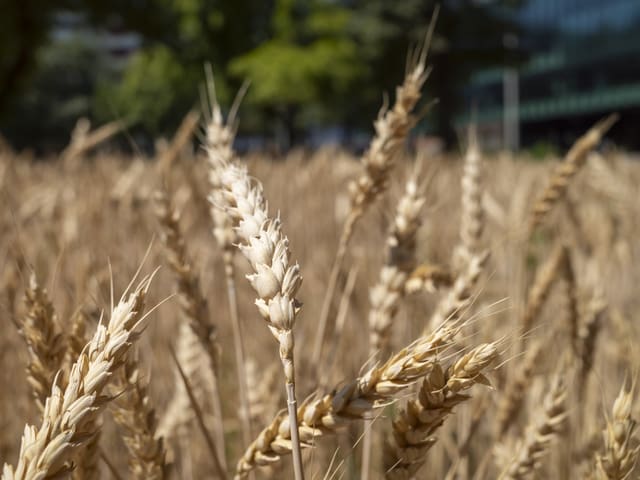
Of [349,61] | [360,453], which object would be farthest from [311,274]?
[349,61]

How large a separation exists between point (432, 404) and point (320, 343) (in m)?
0.30

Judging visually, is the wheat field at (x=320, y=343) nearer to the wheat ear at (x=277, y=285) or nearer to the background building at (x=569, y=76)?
the wheat ear at (x=277, y=285)

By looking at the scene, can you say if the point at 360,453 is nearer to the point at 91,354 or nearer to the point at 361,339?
the point at 361,339

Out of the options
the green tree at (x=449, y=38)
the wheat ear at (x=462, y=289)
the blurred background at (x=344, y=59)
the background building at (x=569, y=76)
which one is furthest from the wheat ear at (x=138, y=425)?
the background building at (x=569, y=76)

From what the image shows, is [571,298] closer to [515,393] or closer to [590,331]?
[590,331]

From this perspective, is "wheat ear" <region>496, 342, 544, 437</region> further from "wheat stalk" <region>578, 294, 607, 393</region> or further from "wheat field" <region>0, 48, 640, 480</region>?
"wheat stalk" <region>578, 294, 607, 393</region>

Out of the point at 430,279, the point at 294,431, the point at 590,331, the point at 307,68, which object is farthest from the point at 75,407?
the point at 307,68

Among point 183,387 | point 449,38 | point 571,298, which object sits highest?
point 449,38

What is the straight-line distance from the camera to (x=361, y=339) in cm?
136

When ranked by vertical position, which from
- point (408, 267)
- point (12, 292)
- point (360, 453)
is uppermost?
point (408, 267)

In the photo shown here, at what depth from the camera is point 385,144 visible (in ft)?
2.21

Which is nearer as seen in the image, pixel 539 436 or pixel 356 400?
pixel 356 400

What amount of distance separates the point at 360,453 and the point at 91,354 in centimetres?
89

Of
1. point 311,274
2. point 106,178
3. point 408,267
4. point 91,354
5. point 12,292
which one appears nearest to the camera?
point 91,354
